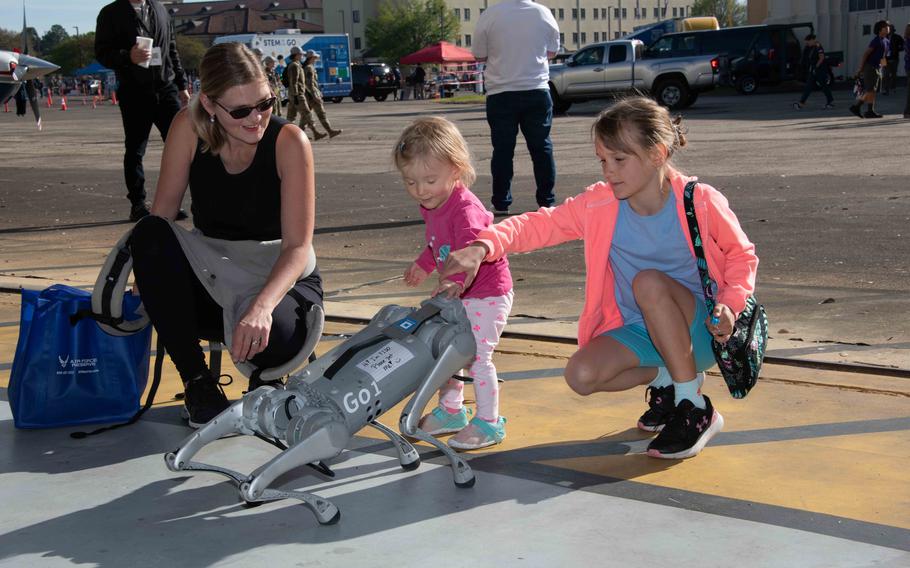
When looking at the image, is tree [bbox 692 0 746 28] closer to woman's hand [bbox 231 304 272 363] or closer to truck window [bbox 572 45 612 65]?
truck window [bbox 572 45 612 65]

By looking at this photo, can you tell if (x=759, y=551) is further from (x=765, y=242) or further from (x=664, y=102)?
(x=664, y=102)

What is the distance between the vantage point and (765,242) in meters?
7.55

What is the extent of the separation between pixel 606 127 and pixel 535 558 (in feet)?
4.60

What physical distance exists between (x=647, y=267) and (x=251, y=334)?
130 centimetres

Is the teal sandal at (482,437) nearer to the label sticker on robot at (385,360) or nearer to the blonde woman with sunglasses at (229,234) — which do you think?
the label sticker on robot at (385,360)

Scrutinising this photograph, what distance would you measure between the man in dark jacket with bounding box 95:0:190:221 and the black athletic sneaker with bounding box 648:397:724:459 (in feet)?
20.9

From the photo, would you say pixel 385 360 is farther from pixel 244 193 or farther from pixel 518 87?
pixel 518 87

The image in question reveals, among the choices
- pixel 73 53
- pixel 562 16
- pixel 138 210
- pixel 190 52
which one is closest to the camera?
pixel 138 210

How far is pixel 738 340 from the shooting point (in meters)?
3.53

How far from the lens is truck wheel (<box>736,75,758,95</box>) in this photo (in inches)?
1282

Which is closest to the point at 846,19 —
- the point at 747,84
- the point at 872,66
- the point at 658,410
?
the point at 747,84

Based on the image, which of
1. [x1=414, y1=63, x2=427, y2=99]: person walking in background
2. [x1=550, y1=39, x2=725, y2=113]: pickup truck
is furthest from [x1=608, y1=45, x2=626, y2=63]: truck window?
[x1=414, y1=63, x2=427, y2=99]: person walking in background

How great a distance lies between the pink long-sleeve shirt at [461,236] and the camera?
12.4 feet

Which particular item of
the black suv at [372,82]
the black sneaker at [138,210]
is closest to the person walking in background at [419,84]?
the black suv at [372,82]
